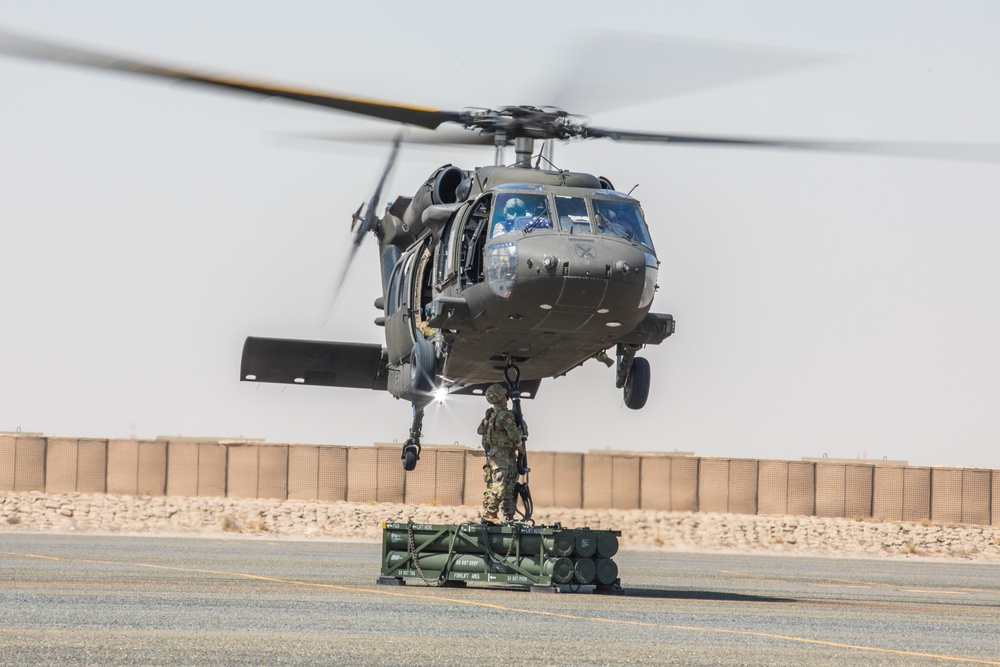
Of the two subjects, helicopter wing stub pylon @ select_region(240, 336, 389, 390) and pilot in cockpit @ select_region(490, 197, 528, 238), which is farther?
helicopter wing stub pylon @ select_region(240, 336, 389, 390)

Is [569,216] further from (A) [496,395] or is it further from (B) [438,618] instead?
(B) [438,618]

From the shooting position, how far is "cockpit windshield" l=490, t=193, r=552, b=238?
16.0 metres

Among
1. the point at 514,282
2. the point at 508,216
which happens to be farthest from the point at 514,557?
the point at 508,216

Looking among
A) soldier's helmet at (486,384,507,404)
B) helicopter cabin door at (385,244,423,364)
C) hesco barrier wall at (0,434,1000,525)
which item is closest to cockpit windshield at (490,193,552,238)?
soldier's helmet at (486,384,507,404)

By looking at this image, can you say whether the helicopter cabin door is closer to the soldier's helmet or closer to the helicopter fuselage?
the helicopter fuselage

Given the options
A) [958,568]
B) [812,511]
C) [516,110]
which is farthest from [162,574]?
[812,511]

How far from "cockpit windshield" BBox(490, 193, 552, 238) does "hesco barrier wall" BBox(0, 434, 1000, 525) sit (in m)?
23.3

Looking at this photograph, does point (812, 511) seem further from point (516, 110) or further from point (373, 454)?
point (516, 110)

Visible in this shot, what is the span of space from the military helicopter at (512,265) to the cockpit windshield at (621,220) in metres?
0.02

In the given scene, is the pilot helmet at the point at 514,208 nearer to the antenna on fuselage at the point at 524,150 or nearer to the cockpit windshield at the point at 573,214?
the cockpit windshield at the point at 573,214

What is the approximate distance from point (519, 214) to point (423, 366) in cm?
291

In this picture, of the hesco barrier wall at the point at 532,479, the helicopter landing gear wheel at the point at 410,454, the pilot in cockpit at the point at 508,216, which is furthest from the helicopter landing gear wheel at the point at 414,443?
the hesco barrier wall at the point at 532,479

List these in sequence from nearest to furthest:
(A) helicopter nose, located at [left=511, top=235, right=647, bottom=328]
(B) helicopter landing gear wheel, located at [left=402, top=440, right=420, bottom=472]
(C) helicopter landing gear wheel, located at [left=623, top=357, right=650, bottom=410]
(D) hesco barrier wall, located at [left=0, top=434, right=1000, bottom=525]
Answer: (A) helicopter nose, located at [left=511, top=235, right=647, bottom=328]
(C) helicopter landing gear wheel, located at [left=623, top=357, right=650, bottom=410]
(B) helicopter landing gear wheel, located at [left=402, top=440, right=420, bottom=472]
(D) hesco barrier wall, located at [left=0, top=434, right=1000, bottom=525]

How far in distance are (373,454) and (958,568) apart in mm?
17710
